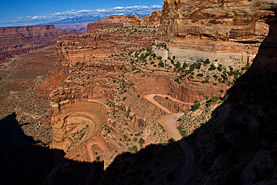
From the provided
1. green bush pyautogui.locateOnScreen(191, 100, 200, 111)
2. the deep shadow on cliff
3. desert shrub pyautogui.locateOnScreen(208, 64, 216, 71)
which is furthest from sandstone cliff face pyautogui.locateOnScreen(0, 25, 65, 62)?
desert shrub pyautogui.locateOnScreen(208, 64, 216, 71)

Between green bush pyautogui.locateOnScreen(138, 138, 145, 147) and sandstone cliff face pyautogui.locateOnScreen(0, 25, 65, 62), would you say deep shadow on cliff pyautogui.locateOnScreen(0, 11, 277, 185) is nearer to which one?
green bush pyautogui.locateOnScreen(138, 138, 145, 147)

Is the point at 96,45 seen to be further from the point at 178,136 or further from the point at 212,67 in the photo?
the point at 178,136

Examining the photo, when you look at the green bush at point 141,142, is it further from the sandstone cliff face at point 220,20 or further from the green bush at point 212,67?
the sandstone cliff face at point 220,20

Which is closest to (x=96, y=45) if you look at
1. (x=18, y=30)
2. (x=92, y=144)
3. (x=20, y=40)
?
(x=92, y=144)

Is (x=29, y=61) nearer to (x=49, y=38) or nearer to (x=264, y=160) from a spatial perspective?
(x=49, y=38)

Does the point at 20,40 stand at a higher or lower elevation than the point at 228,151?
higher

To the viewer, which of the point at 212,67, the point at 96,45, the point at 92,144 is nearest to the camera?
the point at 212,67
